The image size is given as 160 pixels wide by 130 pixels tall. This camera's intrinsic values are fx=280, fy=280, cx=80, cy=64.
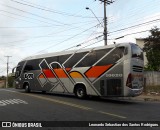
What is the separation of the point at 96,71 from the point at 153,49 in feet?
118

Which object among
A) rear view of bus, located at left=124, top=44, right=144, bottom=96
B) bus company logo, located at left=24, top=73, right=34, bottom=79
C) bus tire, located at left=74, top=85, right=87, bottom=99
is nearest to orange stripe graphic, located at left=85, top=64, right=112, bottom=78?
bus tire, located at left=74, top=85, right=87, bottom=99

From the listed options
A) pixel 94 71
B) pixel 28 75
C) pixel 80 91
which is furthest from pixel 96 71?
pixel 28 75

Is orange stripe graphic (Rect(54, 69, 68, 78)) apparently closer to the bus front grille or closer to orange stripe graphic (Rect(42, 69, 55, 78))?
orange stripe graphic (Rect(42, 69, 55, 78))

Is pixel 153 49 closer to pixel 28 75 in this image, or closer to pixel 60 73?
pixel 28 75

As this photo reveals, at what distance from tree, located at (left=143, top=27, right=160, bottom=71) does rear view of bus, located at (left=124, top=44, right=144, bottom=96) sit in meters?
33.3

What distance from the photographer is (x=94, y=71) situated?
17859 mm

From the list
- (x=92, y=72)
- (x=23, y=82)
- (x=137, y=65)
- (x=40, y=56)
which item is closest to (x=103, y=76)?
(x=92, y=72)

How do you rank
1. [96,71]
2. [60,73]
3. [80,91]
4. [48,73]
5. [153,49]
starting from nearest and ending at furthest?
[96,71]
[80,91]
[60,73]
[48,73]
[153,49]

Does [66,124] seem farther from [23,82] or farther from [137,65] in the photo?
[23,82]

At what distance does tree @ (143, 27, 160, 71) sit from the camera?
50.2 metres

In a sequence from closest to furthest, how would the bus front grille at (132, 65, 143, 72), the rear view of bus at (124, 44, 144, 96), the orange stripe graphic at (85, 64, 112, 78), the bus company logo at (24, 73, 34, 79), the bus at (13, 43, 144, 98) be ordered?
1. the rear view of bus at (124, 44, 144, 96)
2. the bus at (13, 43, 144, 98)
3. the bus front grille at (132, 65, 143, 72)
4. the orange stripe graphic at (85, 64, 112, 78)
5. the bus company logo at (24, 73, 34, 79)

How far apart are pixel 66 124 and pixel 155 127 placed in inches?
116

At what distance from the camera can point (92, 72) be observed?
18000mm

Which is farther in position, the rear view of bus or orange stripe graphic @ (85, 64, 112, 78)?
orange stripe graphic @ (85, 64, 112, 78)
